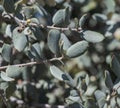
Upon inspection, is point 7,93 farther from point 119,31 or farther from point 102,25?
point 102,25

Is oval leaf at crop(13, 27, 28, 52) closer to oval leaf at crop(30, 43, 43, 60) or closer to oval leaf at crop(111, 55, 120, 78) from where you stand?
oval leaf at crop(30, 43, 43, 60)

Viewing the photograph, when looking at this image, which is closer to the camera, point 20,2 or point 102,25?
point 20,2

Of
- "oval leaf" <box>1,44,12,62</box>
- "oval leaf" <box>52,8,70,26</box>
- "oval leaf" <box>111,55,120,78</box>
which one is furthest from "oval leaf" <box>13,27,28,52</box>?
"oval leaf" <box>111,55,120,78</box>

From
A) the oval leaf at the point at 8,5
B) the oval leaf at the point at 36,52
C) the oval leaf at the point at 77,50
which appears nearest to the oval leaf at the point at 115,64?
the oval leaf at the point at 77,50

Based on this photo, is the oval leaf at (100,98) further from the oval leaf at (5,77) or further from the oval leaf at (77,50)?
the oval leaf at (5,77)

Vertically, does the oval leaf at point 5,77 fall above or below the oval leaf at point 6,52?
below

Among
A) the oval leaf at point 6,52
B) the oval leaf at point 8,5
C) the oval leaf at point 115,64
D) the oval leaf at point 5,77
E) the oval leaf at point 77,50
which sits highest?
the oval leaf at point 8,5

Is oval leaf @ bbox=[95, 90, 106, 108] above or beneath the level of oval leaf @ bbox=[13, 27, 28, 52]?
beneath

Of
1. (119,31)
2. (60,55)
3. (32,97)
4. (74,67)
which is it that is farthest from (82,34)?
(74,67)
